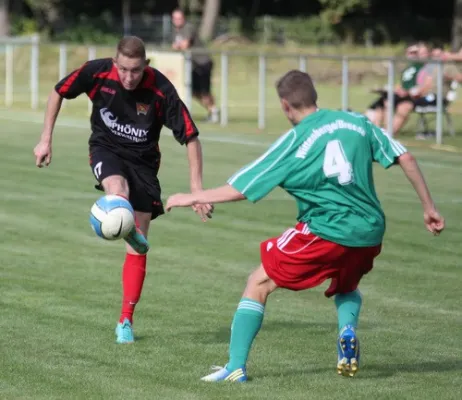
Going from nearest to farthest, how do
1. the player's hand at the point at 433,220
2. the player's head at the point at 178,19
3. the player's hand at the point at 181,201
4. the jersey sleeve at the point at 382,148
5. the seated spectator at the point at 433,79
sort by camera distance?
the player's hand at the point at 181,201
the jersey sleeve at the point at 382,148
the player's hand at the point at 433,220
the seated spectator at the point at 433,79
the player's head at the point at 178,19

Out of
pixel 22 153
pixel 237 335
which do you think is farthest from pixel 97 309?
pixel 22 153

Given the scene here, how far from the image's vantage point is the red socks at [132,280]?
26.7 feet

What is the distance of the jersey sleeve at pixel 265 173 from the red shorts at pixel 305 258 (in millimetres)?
343

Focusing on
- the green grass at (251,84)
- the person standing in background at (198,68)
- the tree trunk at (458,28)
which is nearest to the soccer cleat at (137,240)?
the green grass at (251,84)

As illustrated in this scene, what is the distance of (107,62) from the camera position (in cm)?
814

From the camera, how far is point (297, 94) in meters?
6.62

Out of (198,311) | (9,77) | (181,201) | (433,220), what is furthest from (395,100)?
(181,201)

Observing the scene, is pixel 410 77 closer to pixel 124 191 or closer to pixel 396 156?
pixel 124 191

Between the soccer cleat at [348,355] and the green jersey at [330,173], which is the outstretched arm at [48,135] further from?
the soccer cleat at [348,355]

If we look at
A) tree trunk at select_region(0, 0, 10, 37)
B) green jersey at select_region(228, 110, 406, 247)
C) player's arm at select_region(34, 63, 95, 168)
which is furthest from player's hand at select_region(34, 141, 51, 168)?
tree trunk at select_region(0, 0, 10, 37)

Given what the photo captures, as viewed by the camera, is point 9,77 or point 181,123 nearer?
point 181,123

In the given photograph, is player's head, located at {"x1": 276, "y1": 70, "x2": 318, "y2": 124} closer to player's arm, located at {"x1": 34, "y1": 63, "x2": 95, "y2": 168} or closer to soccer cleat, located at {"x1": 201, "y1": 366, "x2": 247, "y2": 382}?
soccer cleat, located at {"x1": 201, "y1": 366, "x2": 247, "y2": 382}

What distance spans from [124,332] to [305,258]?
1653mm

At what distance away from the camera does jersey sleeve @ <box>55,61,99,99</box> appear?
816 cm
